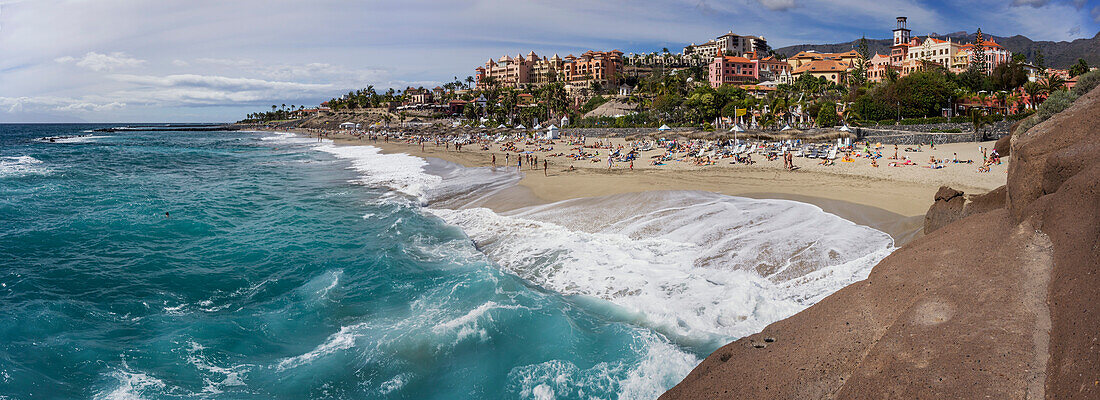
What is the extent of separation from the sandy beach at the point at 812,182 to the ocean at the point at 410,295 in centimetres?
163

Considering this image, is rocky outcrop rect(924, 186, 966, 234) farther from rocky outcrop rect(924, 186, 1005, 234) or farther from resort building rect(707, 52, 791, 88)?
resort building rect(707, 52, 791, 88)

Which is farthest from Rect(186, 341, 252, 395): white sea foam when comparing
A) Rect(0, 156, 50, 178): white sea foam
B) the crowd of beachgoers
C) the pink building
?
the pink building

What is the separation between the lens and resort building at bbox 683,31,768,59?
469 ft

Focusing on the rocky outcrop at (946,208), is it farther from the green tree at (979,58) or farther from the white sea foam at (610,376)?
the green tree at (979,58)

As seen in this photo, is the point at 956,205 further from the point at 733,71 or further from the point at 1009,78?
the point at 733,71

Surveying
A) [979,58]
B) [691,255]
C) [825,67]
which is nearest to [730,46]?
[825,67]

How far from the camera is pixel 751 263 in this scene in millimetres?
12148

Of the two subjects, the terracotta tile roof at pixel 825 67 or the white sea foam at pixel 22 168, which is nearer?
the white sea foam at pixel 22 168

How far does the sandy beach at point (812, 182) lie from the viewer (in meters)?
16.8

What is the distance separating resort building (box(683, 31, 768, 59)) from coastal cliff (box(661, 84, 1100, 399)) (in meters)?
141

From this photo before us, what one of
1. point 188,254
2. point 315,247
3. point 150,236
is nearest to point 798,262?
point 315,247

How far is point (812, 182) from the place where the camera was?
23.5 metres

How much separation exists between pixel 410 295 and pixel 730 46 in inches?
5746

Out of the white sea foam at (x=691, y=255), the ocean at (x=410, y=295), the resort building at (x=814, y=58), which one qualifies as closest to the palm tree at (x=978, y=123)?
the white sea foam at (x=691, y=255)
